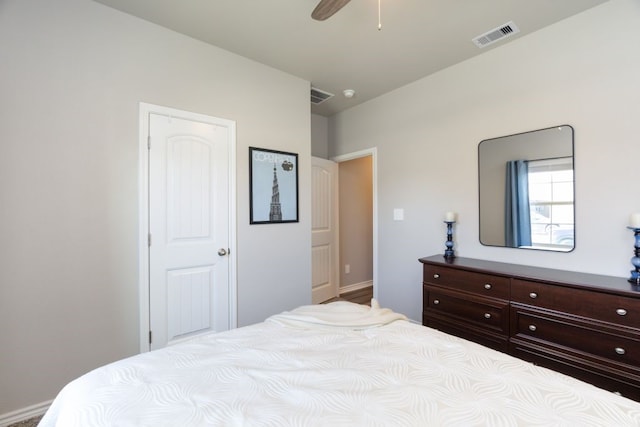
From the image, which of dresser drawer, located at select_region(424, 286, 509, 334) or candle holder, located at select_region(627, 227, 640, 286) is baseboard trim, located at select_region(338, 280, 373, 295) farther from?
candle holder, located at select_region(627, 227, 640, 286)

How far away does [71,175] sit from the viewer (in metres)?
1.90

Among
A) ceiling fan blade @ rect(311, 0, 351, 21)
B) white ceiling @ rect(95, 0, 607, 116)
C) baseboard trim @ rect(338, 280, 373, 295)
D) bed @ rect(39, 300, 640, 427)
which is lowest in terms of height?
baseboard trim @ rect(338, 280, 373, 295)

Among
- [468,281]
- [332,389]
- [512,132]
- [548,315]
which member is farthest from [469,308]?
[332,389]

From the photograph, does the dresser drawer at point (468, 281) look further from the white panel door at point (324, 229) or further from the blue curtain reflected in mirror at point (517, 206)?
the white panel door at point (324, 229)

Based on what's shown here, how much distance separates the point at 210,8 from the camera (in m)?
2.05

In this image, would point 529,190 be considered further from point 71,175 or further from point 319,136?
point 71,175

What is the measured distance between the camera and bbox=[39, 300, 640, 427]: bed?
817 millimetres

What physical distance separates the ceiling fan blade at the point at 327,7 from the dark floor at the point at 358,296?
343 centimetres

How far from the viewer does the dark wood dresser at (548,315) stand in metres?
1.65

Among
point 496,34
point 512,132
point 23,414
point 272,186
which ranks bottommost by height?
point 23,414

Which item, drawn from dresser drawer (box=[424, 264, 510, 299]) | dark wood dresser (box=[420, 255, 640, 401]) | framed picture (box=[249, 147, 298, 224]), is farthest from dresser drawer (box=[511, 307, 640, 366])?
framed picture (box=[249, 147, 298, 224])

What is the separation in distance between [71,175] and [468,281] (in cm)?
297

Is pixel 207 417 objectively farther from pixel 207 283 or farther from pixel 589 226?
pixel 589 226

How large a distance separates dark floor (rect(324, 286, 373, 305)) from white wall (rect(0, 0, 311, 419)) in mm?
2745
